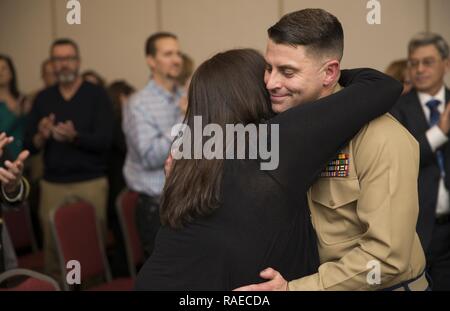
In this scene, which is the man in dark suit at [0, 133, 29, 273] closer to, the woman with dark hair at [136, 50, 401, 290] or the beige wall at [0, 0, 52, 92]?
the woman with dark hair at [136, 50, 401, 290]

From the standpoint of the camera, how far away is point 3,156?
2.35 m

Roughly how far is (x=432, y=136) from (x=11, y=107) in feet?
9.01

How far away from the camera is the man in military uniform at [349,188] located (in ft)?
4.59

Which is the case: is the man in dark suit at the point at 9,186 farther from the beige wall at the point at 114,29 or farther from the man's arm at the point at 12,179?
the beige wall at the point at 114,29

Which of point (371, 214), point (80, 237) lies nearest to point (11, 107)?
point (80, 237)

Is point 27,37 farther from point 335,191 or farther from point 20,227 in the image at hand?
point 335,191

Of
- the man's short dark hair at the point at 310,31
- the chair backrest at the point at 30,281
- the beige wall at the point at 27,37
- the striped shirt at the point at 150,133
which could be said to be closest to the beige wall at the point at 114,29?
the beige wall at the point at 27,37

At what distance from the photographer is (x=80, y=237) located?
9.73 ft

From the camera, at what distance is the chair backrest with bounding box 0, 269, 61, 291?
1876mm

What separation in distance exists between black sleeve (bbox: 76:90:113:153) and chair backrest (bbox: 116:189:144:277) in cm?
41

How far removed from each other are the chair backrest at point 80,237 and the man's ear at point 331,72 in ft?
5.38
